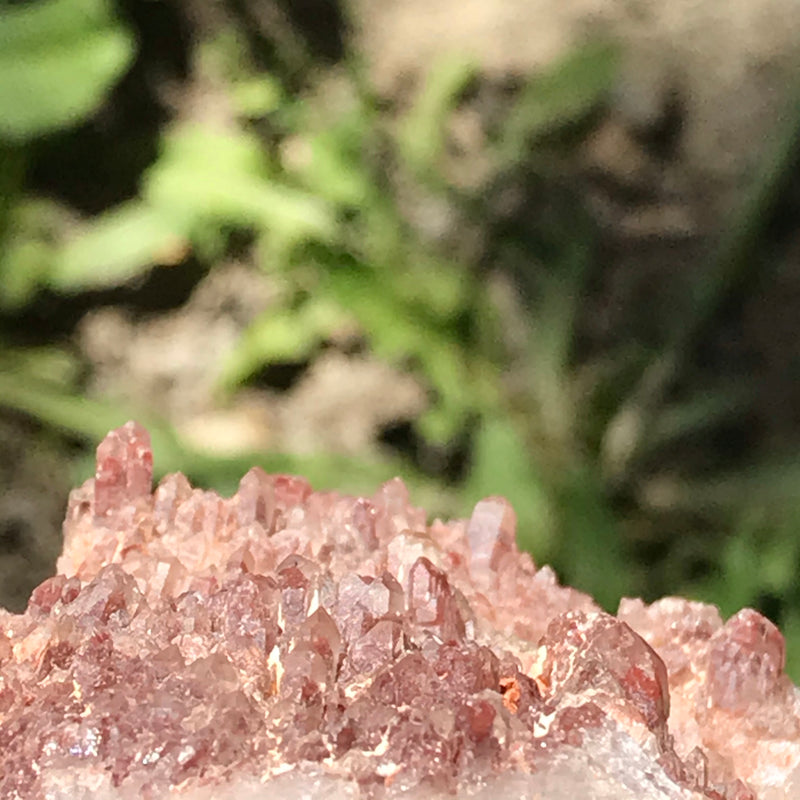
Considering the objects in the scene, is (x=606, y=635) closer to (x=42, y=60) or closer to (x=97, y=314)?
(x=42, y=60)

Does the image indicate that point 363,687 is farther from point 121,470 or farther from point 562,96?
point 562,96

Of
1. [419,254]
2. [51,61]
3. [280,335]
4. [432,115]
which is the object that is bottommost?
[280,335]

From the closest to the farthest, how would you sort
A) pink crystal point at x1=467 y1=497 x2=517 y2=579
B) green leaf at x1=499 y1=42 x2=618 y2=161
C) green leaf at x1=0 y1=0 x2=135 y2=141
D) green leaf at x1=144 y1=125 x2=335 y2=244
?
pink crystal point at x1=467 y1=497 x2=517 y2=579, green leaf at x1=0 y1=0 x2=135 y2=141, green leaf at x1=144 y1=125 x2=335 y2=244, green leaf at x1=499 y1=42 x2=618 y2=161

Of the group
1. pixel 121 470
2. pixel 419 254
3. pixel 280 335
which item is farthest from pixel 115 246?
pixel 121 470

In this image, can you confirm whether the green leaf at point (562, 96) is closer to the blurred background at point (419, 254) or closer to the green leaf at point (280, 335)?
the blurred background at point (419, 254)

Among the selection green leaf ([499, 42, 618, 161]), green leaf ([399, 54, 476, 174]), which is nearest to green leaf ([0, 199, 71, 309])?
green leaf ([399, 54, 476, 174])

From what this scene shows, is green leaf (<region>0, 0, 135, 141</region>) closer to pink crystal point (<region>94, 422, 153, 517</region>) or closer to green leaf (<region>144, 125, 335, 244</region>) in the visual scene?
green leaf (<region>144, 125, 335, 244</region>)

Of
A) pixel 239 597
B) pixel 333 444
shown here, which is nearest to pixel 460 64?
pixel 333 444
